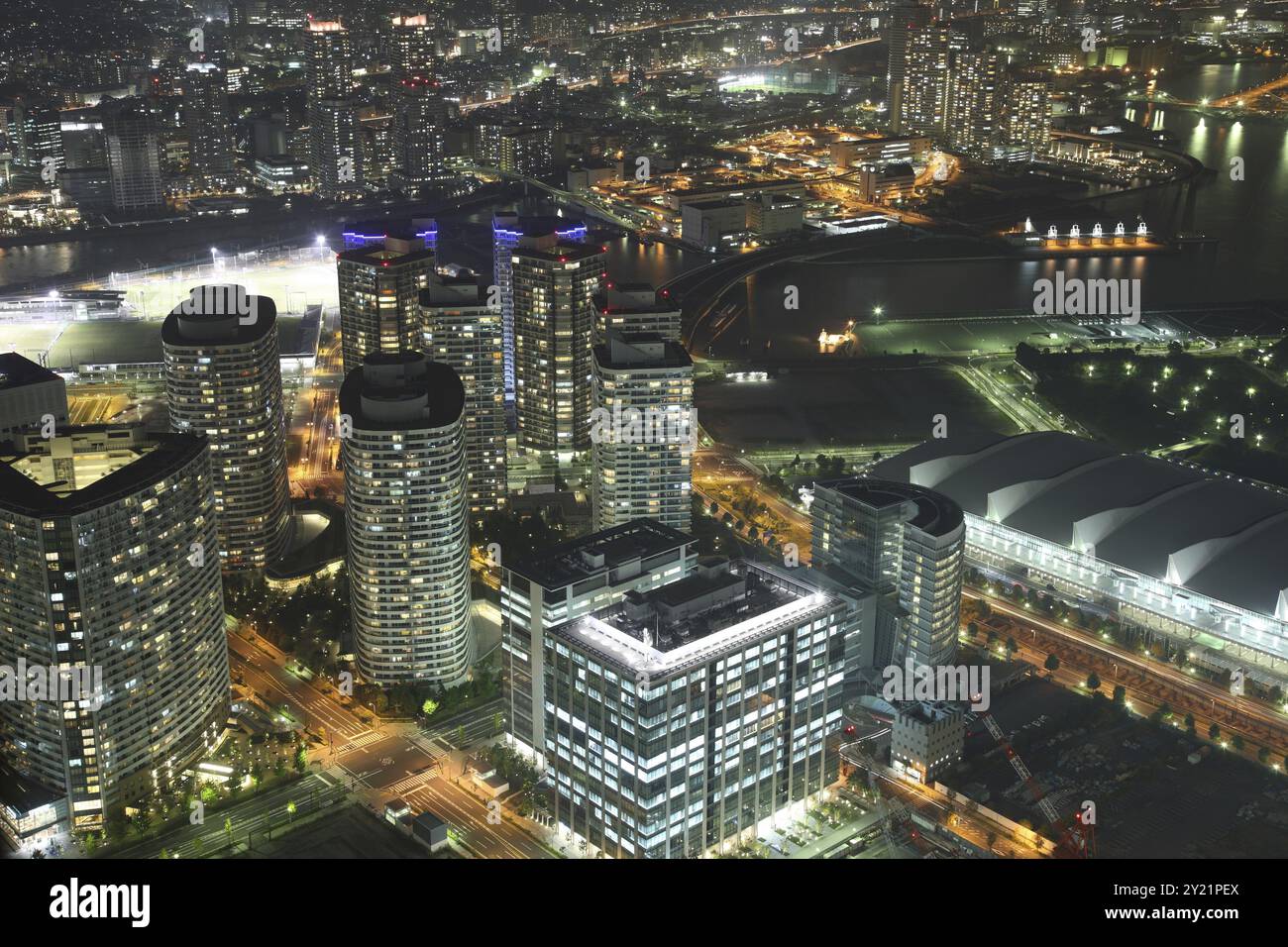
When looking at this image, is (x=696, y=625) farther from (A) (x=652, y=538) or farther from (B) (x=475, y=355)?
(B) (x=475, y=355)

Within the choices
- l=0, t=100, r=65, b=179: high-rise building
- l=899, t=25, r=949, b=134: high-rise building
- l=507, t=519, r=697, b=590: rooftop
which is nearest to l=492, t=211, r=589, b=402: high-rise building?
l=507, t=519, r=697, b=590: rooftop

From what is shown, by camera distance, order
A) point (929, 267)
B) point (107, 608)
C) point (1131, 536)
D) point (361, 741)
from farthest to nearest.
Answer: point (929, 267) → point (1131, 536) → point (361, 741) → point (107, 608)

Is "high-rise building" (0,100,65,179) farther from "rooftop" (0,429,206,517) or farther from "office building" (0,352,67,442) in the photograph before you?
"rooftop" (0,429,206,517)

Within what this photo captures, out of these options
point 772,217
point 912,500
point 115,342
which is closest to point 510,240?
point 115,342

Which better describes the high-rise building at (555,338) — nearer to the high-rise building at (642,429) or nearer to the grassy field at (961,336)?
the high-rise building at (642,429)

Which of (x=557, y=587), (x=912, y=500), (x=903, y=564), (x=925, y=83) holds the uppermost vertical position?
(x=925, y=83)
